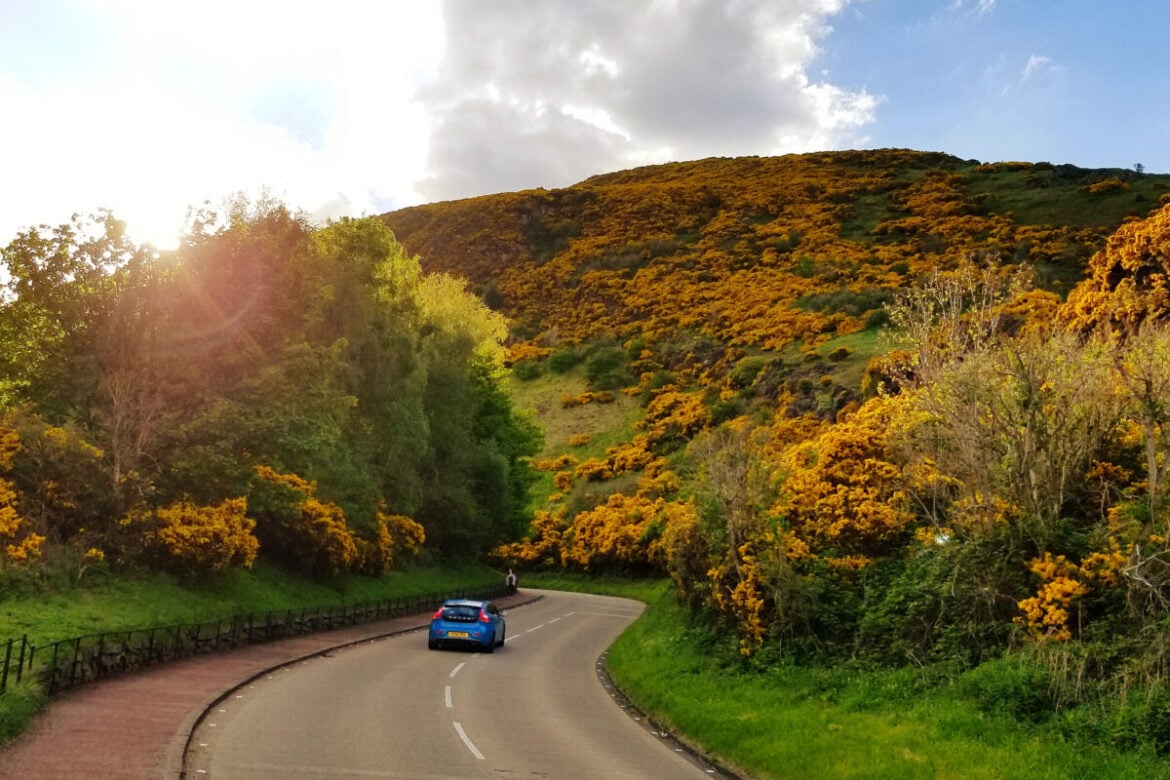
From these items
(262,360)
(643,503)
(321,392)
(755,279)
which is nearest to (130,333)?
(262,360)

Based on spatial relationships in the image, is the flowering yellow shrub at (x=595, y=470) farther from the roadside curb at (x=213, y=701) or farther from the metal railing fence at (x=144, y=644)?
the metal railing fence at (x=144, y=644)

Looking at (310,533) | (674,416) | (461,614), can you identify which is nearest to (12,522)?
(461,614)

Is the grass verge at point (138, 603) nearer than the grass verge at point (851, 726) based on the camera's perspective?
No

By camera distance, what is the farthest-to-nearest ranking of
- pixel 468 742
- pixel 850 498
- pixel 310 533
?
pixel 310 533, pixel 850 498, pixel 468 742

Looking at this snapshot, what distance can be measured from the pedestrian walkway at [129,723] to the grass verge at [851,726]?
739cm

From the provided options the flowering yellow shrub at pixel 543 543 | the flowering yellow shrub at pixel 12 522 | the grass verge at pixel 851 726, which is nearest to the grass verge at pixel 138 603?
the flowering yellow shrub at pixel 12 522

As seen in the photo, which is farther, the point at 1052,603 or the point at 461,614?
the point at 461,614

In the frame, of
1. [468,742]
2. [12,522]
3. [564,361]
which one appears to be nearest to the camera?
[468,742]

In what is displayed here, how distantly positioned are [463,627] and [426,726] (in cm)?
1031

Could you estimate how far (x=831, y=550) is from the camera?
643 inches

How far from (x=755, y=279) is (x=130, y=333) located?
191ft

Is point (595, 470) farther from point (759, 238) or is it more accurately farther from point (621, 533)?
point (759, 238)

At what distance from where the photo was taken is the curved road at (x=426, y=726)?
9.95m

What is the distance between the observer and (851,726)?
11.2 metres
